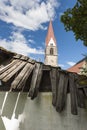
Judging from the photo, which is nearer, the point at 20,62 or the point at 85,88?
the point at 85,88

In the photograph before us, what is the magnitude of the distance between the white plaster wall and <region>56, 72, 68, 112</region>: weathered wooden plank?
18cm

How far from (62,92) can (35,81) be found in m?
0.88

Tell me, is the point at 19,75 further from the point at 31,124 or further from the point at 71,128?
the point at 71,128

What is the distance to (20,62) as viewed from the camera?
268 inches

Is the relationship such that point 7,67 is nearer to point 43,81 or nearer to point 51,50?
point 43,81

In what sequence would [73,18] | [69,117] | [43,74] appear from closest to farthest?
1. [69,117]
2. [43,74]
3. [73,18]

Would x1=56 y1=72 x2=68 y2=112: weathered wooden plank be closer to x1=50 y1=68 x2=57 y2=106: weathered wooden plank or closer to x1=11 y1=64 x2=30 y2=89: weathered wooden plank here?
x1=50 y1=68 x2=57 y2=106: weathered wooden plank

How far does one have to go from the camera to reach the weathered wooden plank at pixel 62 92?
5949mm

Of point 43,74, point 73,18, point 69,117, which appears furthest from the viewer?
point 73,18

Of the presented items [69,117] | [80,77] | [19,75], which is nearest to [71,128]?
[69,117]

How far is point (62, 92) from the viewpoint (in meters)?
6.05

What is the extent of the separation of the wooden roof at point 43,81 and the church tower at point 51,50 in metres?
59.1

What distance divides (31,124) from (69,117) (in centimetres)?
118

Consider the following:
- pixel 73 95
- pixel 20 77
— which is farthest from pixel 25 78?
pixel 73 95
